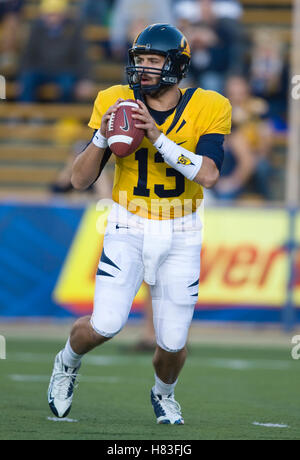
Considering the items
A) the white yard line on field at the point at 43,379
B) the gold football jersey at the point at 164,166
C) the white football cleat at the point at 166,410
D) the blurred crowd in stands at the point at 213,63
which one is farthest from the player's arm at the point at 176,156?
the blurred crowd in stands at the point at 213,63

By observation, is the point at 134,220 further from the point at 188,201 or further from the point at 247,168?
the point at 247,168

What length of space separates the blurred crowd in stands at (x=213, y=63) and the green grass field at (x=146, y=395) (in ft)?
10.1

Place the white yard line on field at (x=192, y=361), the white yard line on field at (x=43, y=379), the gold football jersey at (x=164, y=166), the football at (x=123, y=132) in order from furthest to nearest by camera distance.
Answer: the white yard line on field at (x=192, y=361) → the white yard line on field at (x=43, y=379) → the gold football jersey at (x=164, y=166) → the football at (x=123, y=132)

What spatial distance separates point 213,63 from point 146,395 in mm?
6417

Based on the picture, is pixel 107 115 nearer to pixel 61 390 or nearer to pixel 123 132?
pixel 123 132

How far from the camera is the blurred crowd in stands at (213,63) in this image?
10.6m

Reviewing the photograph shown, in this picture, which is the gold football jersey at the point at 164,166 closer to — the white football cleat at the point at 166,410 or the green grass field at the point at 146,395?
the white football cleat at the point at 166,410

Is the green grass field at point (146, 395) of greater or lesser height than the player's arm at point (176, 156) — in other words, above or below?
below

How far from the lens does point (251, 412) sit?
5020mm

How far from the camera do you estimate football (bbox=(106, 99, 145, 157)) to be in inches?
165

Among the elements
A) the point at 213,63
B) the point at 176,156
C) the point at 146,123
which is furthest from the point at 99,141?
the point at 213,63

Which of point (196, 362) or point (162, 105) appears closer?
point (162, 105)

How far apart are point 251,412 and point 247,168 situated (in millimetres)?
5756

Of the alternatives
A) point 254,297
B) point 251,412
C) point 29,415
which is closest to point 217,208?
point 254,297
